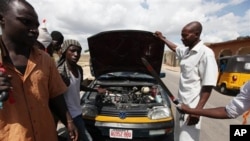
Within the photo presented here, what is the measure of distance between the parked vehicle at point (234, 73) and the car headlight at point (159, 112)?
787cm

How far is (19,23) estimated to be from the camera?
1683 millimetres

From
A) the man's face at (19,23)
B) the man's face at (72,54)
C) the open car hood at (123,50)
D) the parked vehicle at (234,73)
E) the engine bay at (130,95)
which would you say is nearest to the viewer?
the man's face at (19,23)

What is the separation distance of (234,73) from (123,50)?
26.8 ft

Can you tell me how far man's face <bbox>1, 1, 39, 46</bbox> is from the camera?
1.68 m

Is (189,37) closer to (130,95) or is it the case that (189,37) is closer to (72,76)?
(72,76)

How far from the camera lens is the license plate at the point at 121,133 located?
376cm

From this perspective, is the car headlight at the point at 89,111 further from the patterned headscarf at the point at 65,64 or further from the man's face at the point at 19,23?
the man's face at the point at 19,23

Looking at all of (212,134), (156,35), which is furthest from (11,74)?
(212,134)

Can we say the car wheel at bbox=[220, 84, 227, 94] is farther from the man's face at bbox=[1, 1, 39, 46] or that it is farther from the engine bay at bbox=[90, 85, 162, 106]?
the man's face at bbox=[1, 1, 39, 46]

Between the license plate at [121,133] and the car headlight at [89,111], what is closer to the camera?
the license plate at [121,133]

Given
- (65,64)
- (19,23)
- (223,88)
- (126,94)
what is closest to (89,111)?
(126,94)

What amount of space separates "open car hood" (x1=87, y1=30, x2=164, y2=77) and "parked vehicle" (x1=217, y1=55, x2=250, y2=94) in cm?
740

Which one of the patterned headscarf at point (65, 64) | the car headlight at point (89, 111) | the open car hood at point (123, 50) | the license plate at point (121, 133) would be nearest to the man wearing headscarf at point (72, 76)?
the patterned headscarf at point (65, 64)

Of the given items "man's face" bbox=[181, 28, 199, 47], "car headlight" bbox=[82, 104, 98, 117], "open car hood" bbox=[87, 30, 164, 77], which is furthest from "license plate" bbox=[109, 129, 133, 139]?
"man's face" bbox=[181, 28, 199, 47]
